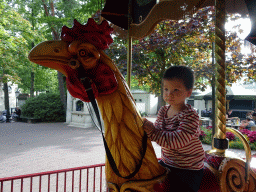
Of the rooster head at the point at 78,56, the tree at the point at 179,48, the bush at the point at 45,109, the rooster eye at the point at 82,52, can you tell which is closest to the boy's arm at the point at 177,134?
the rooster head at the point at 78,56

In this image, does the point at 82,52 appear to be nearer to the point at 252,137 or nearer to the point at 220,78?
the point at 220,78

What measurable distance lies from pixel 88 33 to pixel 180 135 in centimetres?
81

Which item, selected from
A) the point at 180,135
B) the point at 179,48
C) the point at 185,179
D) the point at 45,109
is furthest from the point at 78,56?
the point at 45,109

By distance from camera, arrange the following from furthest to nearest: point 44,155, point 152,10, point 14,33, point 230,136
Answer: point 14,33
point 230,136
point 44,155
point 152,10

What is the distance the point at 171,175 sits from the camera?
1.27 m

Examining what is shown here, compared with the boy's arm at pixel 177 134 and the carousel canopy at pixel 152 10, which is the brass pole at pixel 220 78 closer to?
the carousel canopy at pixel 152 10

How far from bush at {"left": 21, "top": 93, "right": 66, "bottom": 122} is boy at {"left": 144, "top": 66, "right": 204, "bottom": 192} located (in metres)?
16.8

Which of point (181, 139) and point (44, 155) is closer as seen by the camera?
point (181, 139)

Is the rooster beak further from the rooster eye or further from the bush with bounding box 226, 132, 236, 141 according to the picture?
the bush with bounding box 226, 132, 236, 141

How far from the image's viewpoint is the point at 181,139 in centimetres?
119

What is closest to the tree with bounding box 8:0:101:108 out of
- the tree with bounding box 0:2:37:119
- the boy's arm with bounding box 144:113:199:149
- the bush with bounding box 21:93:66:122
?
the bush with bounding box 21:93:66:122

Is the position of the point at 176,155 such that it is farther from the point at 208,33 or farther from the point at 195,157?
the point at 208,33

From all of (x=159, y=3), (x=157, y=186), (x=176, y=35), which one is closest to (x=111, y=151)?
(x=157, y=186)

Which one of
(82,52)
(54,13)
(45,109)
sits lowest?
(45,109)
